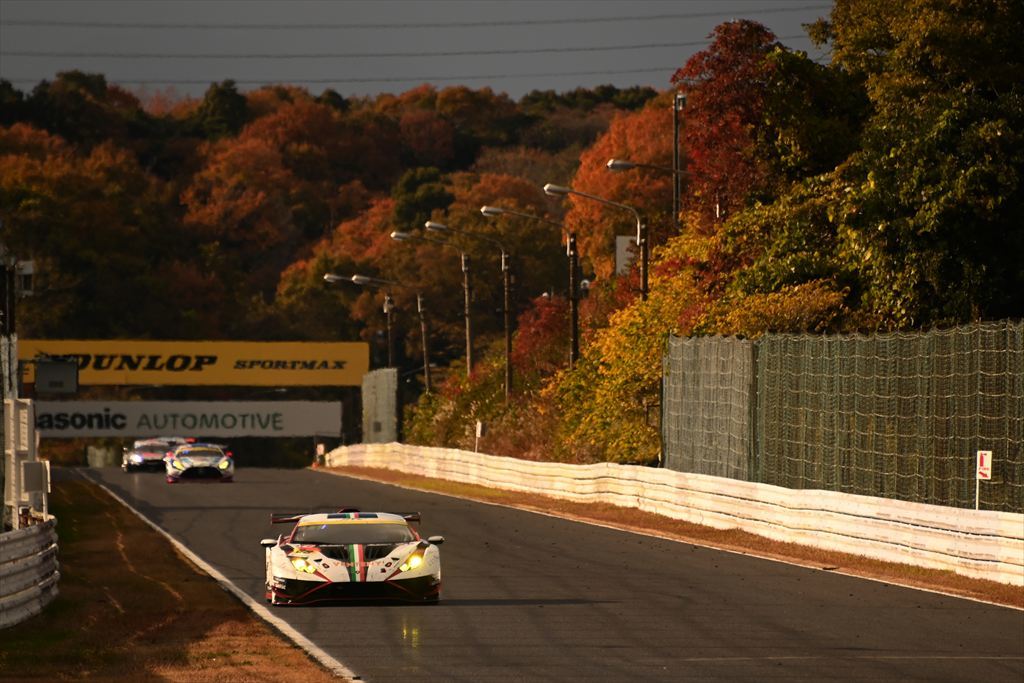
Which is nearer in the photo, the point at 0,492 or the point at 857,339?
the point at 0,492

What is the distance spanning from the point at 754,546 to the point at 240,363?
78.2m

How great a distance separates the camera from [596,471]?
4856cm

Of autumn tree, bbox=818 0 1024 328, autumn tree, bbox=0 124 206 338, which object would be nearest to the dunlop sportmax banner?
autumn tree, bbox=0 124 206 338

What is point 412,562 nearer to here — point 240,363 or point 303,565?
point 303,565

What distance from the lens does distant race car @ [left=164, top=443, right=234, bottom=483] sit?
195 feet

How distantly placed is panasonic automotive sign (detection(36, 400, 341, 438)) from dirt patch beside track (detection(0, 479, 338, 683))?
258 feet

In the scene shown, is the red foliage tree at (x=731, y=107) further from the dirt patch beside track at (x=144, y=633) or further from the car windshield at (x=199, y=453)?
the dirt patch beside track at (x=144, y=633)

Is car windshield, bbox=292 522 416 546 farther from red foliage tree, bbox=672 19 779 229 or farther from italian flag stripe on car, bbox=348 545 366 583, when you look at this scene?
red foliage tree, bbox=672 19 779 229

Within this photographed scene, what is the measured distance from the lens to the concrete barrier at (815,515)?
26.8 metres

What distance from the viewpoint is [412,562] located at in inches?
894

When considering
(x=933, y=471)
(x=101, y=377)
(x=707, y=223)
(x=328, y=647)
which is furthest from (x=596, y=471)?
(x=101, y=377)

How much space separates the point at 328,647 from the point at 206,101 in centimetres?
12744

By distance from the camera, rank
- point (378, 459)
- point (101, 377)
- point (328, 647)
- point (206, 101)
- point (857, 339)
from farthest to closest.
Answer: point (206, 101) → point (101, 377) → point (378, 459) → point (857, 339) → point (328, 647)

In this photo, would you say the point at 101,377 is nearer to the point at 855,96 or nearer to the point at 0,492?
the point at 855,96
